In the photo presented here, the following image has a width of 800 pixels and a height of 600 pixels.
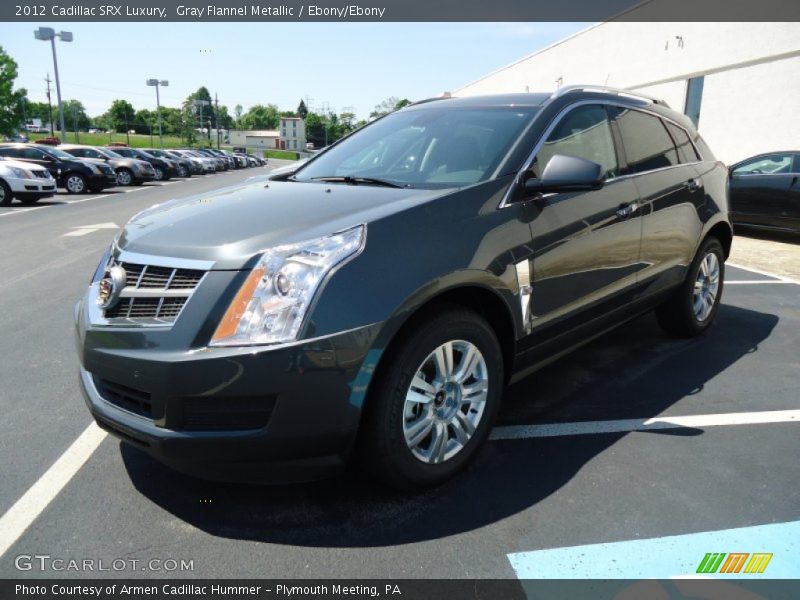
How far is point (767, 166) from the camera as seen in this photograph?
10.7 m

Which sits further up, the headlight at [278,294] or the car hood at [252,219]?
the car hood at [252,219]

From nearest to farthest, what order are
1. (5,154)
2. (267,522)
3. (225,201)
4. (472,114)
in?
(267,522) < (225,201) < (472,114) < (5,154)

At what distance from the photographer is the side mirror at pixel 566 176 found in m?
3.00

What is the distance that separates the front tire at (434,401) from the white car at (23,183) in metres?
16.4

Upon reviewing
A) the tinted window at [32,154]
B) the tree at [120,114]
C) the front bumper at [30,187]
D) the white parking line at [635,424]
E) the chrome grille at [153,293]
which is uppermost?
the tree at [120,114]

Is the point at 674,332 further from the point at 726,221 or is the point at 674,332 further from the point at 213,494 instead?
the point at 213,494

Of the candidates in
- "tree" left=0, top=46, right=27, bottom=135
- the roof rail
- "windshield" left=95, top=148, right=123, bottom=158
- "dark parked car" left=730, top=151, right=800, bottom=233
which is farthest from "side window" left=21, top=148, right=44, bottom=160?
"tree" left=0, top=46, right=27, bottom=135

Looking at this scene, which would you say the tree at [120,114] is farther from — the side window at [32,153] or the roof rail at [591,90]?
the roof rail at [591,90]

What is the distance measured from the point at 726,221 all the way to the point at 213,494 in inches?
175

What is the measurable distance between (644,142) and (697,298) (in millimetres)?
1476

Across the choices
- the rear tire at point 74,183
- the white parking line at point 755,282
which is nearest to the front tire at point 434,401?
the white parking line at point 755,282

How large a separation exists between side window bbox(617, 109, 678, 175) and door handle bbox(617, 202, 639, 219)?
9.0 inches

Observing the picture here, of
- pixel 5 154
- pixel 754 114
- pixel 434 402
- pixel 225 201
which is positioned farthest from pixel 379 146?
pixel 5 154

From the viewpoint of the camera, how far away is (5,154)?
19453 millimetres
